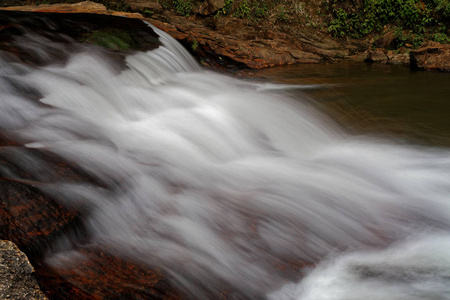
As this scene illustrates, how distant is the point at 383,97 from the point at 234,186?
373 centimetres

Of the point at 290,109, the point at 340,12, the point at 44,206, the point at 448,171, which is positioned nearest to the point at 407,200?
the point at 448,171

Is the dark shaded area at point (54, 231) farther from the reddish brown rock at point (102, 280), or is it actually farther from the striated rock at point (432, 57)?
the striated rock at point (432, 57)

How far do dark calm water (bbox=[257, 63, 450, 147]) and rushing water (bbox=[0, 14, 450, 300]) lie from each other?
0.33 m

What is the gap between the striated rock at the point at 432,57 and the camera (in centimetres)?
868

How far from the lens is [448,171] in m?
4.48

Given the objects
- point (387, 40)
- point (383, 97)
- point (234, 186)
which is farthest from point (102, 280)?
point (387, 40)

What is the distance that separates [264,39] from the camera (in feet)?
32.6

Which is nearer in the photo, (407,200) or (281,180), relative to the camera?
(407,200)

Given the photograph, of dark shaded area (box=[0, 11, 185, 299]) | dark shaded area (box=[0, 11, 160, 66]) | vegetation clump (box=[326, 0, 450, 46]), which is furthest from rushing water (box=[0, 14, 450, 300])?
vegetation clump (box=[326, 0, 450, 46])

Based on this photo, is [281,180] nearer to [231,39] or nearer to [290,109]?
[290,109]

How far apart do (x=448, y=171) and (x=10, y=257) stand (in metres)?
4.13

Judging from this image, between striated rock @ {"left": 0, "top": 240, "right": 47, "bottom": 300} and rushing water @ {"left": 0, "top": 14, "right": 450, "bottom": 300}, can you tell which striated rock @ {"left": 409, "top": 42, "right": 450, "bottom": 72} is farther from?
striated rock @ {"left": 0, "top": 240, "right": 47, "bottom": 300}

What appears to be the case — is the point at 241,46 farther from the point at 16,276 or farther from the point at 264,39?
the point at 16,276

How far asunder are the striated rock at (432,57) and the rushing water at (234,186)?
392cm
